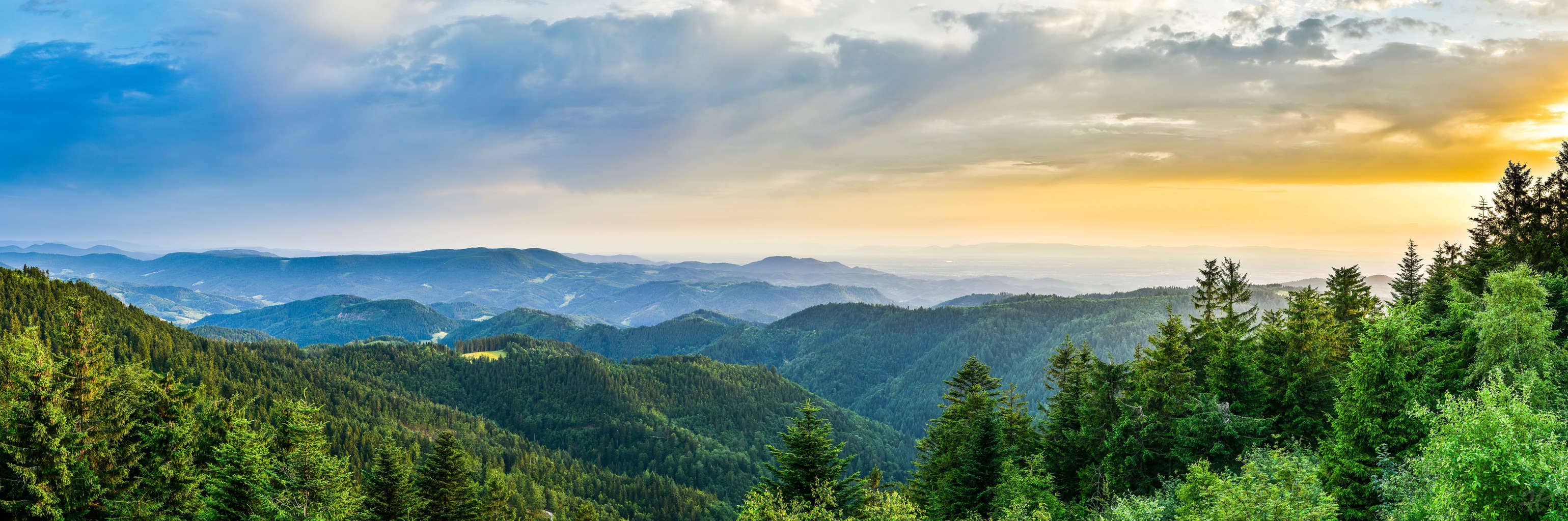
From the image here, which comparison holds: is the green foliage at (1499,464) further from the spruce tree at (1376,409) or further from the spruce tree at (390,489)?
the spruce tree at (390,489)

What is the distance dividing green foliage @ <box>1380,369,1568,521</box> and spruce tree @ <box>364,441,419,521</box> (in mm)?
46221

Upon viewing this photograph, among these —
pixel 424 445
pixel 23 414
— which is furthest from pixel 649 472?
pixel 23 414

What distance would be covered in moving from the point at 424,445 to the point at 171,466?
123 meters

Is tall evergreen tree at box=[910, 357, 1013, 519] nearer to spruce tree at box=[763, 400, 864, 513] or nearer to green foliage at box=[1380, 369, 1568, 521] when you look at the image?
spruce tree at box=[763, 400, 864, 513]

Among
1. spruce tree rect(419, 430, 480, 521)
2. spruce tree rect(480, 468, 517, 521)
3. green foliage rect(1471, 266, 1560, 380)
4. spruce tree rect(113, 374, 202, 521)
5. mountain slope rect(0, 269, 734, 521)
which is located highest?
green foliage rect(1471, 266, 1560, 380)

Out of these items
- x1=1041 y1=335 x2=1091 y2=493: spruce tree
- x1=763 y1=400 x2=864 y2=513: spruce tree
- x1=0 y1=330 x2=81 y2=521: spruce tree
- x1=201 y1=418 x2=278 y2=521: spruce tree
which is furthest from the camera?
x1=1041 y1=335 x2=1091 y2=493: spruce tree

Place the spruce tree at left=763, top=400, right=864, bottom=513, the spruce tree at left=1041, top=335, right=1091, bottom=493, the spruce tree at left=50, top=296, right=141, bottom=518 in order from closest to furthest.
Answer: the spruce tree at left=50, top=296, right=141, bottom=518 → the spruce tree at left=763, top=400, right=864, bottom=513 → the spruce tree at left=1041, top=335, right=1091, bottom=493

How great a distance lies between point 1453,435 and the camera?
18.8 m

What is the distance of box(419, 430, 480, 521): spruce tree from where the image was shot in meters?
39.5

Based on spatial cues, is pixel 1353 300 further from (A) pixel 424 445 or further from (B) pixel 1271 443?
(A) pixel 424 445

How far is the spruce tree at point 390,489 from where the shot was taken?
36.0 metres

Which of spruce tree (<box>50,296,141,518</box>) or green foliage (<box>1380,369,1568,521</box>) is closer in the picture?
green foliage (<box>1380,369,1568,521</box>)

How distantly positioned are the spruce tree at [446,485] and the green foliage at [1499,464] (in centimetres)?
4584

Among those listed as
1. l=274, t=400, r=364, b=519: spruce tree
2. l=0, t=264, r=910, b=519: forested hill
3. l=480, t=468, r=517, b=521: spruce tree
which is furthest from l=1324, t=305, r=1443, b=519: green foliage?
l=480, t=468, r=517, b=521: spruce tree
